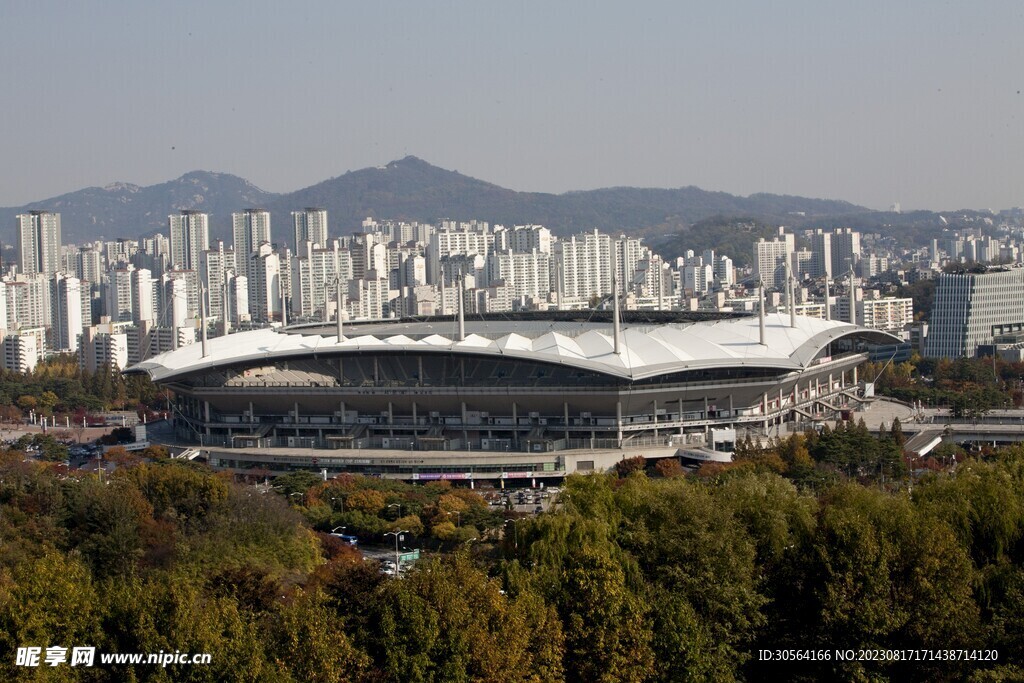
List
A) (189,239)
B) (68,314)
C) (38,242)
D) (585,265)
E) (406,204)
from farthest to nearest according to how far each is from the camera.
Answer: (406,204) < (189,239) < (38,242) < (585,265) < (68,314)

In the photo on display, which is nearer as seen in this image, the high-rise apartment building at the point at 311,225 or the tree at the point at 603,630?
the tree at the point at 603,630

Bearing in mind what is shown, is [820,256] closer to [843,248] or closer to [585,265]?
[843,248]

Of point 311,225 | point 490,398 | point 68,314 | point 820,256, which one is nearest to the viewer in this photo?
point 490,398

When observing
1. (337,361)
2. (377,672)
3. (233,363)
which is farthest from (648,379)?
(377,672)

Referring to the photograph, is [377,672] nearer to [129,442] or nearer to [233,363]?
[233,363]

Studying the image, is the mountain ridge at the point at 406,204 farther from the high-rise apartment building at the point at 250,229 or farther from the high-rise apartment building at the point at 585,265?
the high-rise apartment building at the point at 585,265

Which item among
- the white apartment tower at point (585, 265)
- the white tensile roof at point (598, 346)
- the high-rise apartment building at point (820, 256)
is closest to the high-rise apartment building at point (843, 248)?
the high-rise apartment building at point (820, 256)

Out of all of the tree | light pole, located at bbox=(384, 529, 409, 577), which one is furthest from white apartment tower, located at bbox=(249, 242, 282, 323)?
the tree

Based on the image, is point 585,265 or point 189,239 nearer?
point 585,265

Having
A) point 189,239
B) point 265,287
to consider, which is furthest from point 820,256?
point 189,239
